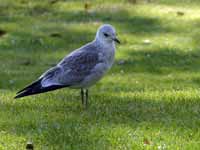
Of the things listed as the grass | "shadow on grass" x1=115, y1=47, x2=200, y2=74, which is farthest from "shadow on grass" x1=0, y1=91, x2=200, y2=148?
"shadow on grass" x1=115, y1=47, x2=200, y2=74

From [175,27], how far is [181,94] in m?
10.2

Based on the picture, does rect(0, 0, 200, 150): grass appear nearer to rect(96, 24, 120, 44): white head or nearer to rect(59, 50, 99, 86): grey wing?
rect(59, 50, 99, 86): grey wing

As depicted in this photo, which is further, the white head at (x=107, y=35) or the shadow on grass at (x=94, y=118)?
the white head at (x=107, y=35)

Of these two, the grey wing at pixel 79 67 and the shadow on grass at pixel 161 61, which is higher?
the grey wing at pixel 79 67

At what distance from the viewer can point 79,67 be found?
10.9 metres

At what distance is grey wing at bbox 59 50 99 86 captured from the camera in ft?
35.4

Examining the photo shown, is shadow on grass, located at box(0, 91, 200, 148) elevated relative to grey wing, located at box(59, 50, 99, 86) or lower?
lower

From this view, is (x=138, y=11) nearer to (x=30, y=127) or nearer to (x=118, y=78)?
(x=118, y=78)

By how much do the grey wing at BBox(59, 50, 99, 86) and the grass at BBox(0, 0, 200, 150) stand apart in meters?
0.59

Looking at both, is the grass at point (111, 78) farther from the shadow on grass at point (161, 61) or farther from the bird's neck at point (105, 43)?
the bird's neck at point (105, 43)

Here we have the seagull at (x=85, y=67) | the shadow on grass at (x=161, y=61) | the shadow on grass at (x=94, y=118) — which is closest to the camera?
the shadow on grass at (x=94, y=118)

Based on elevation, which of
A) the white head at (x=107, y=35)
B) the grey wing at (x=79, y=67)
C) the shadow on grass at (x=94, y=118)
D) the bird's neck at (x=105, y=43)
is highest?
the white head at (x=107, y=35)

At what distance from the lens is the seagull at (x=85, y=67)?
10.7 metres

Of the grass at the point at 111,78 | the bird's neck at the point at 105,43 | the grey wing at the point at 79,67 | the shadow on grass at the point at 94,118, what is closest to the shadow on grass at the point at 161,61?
the grass at the point at 111,78
